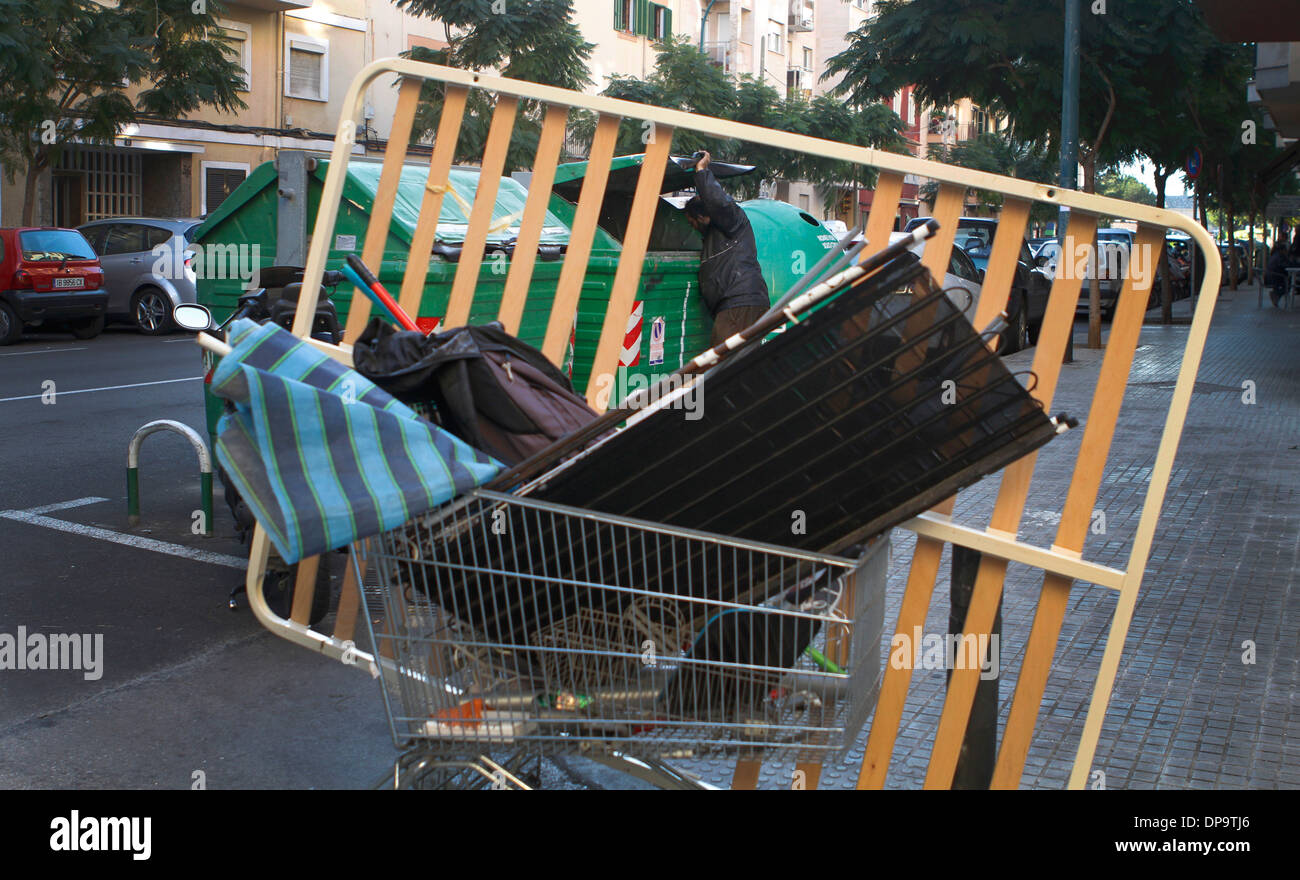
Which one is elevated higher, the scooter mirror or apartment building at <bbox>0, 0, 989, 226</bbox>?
apartment building at <bbox>0, 0, 989, 226</bbox>

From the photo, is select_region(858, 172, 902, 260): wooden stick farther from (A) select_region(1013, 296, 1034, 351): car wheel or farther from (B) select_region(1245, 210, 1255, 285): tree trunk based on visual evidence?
(B) select_region(1245, 210, 1255, 285): tree trunk

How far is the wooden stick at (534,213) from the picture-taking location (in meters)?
3.27

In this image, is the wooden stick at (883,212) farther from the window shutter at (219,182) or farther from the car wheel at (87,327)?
the window shutter at (219,182)

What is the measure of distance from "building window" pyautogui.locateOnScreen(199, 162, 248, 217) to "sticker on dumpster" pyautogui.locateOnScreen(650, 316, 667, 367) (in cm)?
2270

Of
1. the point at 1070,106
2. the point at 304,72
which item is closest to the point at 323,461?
the point at 1070,106

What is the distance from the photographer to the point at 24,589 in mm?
5789

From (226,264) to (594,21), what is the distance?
33.7m

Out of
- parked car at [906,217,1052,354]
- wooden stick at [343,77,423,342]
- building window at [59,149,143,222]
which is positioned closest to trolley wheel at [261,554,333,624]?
wooden stick at [343,77,423,342]

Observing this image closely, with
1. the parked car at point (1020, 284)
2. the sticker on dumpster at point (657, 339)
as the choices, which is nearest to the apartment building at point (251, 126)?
the parked car at point (1020, 284)

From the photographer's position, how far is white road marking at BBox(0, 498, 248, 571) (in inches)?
252

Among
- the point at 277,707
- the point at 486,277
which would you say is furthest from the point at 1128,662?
the point at 486,277

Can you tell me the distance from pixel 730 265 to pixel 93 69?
15.5m

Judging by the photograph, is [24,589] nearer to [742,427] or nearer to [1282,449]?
[742,427]

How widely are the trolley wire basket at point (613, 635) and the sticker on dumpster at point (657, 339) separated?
5.14 metres
